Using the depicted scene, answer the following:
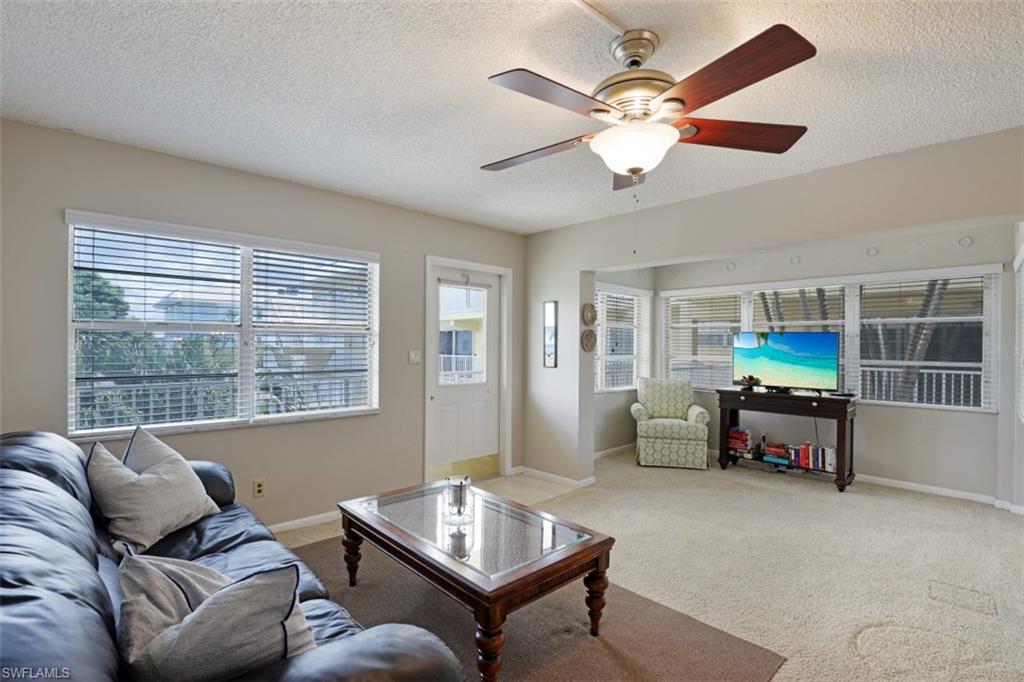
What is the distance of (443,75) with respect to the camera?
209 centimetres

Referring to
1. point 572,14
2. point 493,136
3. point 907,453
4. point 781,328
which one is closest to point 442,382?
point 493,136

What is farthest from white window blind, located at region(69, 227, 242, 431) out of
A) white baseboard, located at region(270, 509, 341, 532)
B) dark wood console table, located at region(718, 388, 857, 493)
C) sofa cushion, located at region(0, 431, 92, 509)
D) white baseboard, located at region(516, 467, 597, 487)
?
dark wood console table, located at region(718, 388, 857, 493)

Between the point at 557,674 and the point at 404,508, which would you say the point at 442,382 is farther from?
the point at 557,674

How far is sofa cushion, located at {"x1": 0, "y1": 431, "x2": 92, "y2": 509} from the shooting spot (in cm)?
182

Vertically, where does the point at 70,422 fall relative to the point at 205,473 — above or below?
above

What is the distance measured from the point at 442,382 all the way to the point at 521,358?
95 centimetres

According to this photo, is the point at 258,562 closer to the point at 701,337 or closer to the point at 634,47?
the point at 634,47

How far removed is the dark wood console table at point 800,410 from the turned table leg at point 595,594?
3.44 metres

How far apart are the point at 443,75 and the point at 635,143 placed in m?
0.92

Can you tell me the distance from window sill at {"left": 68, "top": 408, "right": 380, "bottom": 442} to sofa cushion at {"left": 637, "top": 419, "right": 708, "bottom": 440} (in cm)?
299

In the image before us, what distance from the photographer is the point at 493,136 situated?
2.69m

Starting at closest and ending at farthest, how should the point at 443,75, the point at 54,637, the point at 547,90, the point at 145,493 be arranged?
the point at 54,637 < the point at 547,90 < the point at 443,75 < the point at 145,493

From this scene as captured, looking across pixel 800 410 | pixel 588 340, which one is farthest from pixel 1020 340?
pixel 588 340

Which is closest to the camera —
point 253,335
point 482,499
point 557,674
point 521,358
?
point 557,674
